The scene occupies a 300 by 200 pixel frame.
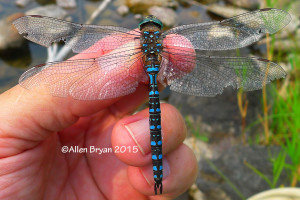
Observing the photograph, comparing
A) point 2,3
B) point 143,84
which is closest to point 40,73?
point 143,84

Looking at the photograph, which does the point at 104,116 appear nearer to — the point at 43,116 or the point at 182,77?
the point at 43,116

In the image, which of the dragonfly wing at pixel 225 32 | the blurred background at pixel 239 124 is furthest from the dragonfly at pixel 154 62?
the blurred background at pixel 239 124

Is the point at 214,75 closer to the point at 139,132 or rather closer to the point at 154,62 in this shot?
the point at 154,62

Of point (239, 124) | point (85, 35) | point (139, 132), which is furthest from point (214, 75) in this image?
point (239, 124)


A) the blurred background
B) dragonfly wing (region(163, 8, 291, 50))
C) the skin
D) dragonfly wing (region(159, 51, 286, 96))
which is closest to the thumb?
the skin

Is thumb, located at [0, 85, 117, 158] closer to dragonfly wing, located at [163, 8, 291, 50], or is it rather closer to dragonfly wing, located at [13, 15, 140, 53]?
dragonfly wing, located at [13, 15, 140, 53]

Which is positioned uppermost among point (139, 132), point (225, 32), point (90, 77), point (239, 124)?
point (225, 32)
